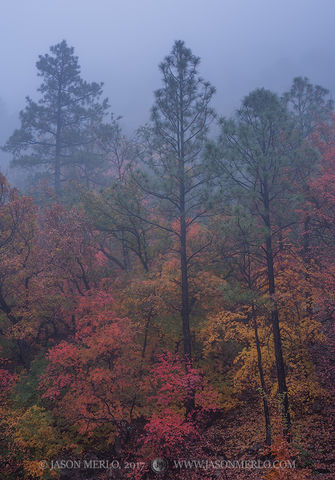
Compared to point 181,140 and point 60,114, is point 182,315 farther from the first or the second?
point 60,114

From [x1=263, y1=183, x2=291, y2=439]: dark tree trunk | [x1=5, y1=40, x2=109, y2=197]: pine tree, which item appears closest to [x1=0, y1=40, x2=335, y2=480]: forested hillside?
[x1=263, y1=183, x2=291, y2=439]: dark tree trunk

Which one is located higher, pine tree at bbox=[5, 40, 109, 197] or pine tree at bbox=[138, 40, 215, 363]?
pine tree at bbox=[5, 40, 109, 197]

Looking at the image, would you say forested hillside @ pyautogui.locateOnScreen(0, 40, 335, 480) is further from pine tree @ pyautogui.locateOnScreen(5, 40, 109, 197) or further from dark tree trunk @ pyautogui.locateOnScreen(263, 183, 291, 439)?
pine tree @ pyautogui.locateOnScreen(5, 40, 109, 197)

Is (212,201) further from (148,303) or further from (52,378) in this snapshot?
(52,378)

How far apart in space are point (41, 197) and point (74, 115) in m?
9.95

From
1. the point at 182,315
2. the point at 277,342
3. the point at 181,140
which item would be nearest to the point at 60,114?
the point at 181,140

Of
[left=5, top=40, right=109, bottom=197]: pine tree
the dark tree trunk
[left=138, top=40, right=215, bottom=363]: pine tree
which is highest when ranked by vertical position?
[left=5, top=40, right=109, bottom=197]: pine tree

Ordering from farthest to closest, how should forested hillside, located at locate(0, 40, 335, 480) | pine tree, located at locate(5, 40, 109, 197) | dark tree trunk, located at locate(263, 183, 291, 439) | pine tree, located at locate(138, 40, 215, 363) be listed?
1. pine tree, located at locate(5, 40, 109, 197)
2. pine tree, located at locate(138, 40, 215, 363)
3. forested hillside, located at locate(0, 40, 335, 480)
4. dark tree trunk, located at locate(263, 183, 291, 439)

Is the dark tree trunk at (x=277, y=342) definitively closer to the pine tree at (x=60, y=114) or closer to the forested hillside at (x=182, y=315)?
Result: the forested hillside at (x=182, y=315)

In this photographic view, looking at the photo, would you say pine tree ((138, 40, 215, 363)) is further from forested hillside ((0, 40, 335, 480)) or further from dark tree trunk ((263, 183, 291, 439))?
dark tree trunk ((263, 183, 291, 439))

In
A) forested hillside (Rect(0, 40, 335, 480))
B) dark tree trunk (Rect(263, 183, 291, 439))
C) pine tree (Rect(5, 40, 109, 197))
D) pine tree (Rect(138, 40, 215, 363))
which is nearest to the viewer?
dark tree trunk (Rect(263, 183, 291, 439))

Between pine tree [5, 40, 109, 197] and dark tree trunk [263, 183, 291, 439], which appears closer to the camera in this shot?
dark tree trunk [263, 183, 291, 439]

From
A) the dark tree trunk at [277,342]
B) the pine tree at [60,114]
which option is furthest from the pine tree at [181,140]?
the pine tree at [60,114]

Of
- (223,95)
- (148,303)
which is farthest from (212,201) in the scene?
(223,95)
